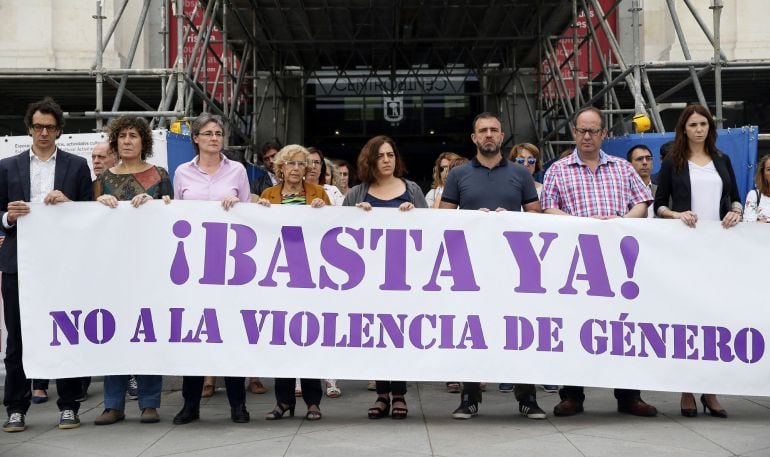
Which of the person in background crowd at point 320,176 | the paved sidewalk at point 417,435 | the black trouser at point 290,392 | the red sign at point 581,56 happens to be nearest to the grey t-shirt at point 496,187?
the paved sidewalk at point 417,435

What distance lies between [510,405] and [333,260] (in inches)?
68.5

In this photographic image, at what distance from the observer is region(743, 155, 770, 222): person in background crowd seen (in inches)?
281

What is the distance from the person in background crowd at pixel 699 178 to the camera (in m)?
6.04

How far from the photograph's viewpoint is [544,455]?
4914 millimetres

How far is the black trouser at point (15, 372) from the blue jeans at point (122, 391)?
204 mm

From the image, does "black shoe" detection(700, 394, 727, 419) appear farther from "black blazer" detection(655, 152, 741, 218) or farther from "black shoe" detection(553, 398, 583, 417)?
"black blazer" detection(655, 152, 741, 218)

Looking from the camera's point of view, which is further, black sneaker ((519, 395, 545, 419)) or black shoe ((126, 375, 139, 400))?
black shoe ((126, 375, 139, 400))

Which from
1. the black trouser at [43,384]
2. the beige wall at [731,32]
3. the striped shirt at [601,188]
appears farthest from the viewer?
the beige wall at [731,32]

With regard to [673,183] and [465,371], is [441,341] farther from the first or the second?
[673,183]

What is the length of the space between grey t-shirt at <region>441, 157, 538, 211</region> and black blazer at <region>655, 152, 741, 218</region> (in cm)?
90

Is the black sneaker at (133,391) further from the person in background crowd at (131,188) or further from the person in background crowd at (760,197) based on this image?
the person in background crowd at (760,197)

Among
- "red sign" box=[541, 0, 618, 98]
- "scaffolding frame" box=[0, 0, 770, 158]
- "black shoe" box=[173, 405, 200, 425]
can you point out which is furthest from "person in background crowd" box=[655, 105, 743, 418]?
"red sign" box=[541, 0, 618, 98]

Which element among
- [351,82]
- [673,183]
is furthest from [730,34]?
[673,183]

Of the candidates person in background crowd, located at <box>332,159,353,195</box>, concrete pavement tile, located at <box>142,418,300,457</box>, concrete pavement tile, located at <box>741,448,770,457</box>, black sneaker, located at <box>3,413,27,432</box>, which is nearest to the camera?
concrete pavement tile, located at <box>741,448,770,457</box>
